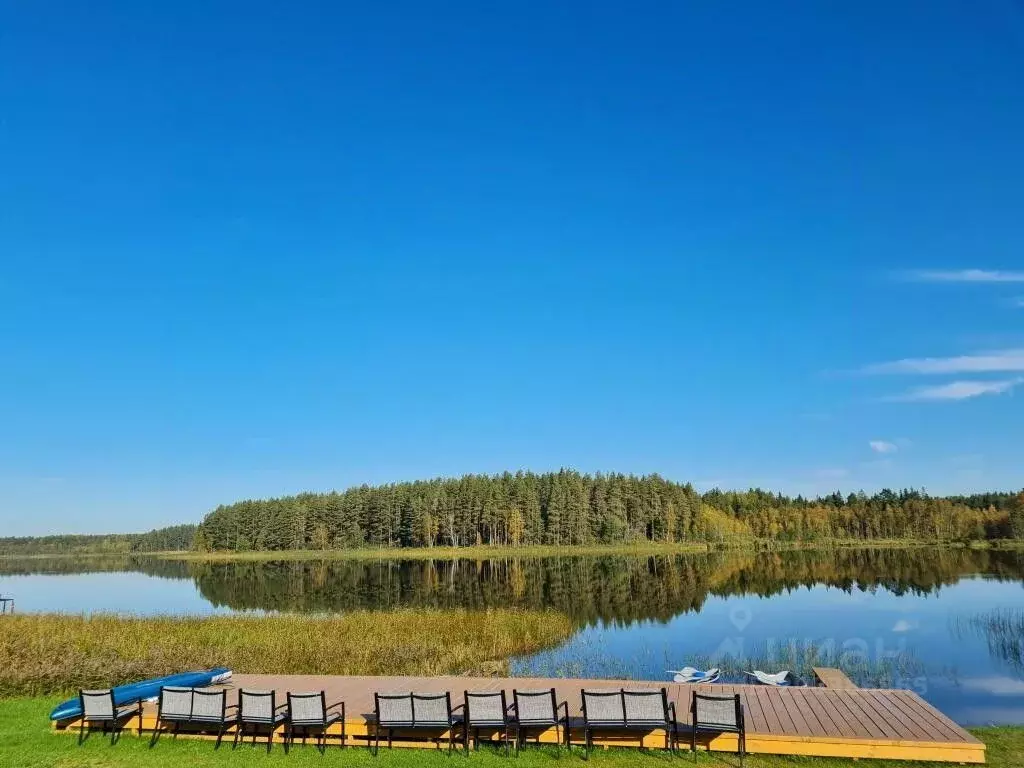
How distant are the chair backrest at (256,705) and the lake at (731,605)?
443 inches

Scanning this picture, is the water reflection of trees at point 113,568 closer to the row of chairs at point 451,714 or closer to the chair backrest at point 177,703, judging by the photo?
the chair backrest at point 177,703

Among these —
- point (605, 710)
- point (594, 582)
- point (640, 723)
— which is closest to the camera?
point (640, 723)

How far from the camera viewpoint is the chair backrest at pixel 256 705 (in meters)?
11.5

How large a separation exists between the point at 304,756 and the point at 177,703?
7.77 ft

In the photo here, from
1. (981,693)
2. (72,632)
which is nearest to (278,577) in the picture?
(72,632)

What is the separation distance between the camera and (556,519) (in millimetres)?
110875

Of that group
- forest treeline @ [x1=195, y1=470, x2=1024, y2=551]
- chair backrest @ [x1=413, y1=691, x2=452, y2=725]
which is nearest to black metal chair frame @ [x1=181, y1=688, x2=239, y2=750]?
chair backrest @ [x1=413, y1=691, x2=452, y2=725]

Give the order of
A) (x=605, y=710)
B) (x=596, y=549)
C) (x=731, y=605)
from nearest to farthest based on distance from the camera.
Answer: (x=605, y=710) → (x=731, y=605) → (x=596, y=549)

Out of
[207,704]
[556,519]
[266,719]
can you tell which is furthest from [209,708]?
[556,519]

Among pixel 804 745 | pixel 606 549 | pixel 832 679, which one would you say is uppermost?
pixel 804 745

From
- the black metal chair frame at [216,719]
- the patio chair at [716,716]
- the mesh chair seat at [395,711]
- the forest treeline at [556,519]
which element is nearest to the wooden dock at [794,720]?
the patio chair at [716,716]

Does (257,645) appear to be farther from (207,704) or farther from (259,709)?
(259,709)

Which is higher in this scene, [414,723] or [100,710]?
[100,710]

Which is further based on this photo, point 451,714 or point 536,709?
point 451,714
